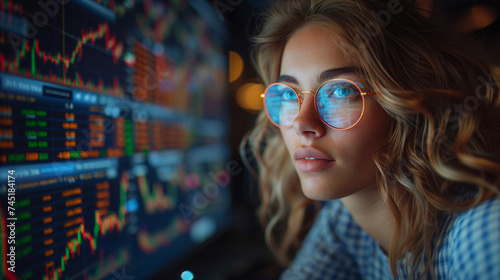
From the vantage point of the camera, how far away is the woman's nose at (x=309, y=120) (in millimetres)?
738

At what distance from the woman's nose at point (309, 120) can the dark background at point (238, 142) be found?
1.21 ft

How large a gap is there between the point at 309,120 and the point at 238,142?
676 mm

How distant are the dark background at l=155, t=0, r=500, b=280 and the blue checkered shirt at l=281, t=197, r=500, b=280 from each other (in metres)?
0.22

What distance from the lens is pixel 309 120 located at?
0.74 metres

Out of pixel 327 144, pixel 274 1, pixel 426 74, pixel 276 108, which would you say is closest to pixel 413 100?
pixel 426 74

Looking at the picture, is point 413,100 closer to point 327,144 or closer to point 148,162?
point 327,144

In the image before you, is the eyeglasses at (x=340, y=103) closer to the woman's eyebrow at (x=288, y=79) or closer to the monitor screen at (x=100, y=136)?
the woman's eyebrow at (x=288, y=79)

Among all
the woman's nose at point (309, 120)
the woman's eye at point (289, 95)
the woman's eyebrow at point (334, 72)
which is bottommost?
the woman's nose at point (309, 120)

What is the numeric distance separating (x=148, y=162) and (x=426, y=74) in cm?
72

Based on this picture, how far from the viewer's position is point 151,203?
2.72 ft

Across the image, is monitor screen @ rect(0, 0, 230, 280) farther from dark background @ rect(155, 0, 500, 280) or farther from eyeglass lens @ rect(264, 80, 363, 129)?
eyeglass lens @ rect(264, 80, 363, 129)

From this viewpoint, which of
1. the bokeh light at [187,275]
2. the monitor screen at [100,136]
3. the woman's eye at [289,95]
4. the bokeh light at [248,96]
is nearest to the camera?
the monitor screen at [100,136]

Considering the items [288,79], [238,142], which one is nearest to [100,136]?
[288,79]

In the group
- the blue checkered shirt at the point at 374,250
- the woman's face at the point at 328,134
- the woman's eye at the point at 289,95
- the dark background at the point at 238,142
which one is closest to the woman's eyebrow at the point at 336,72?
the woman's face at the point at 328,134
